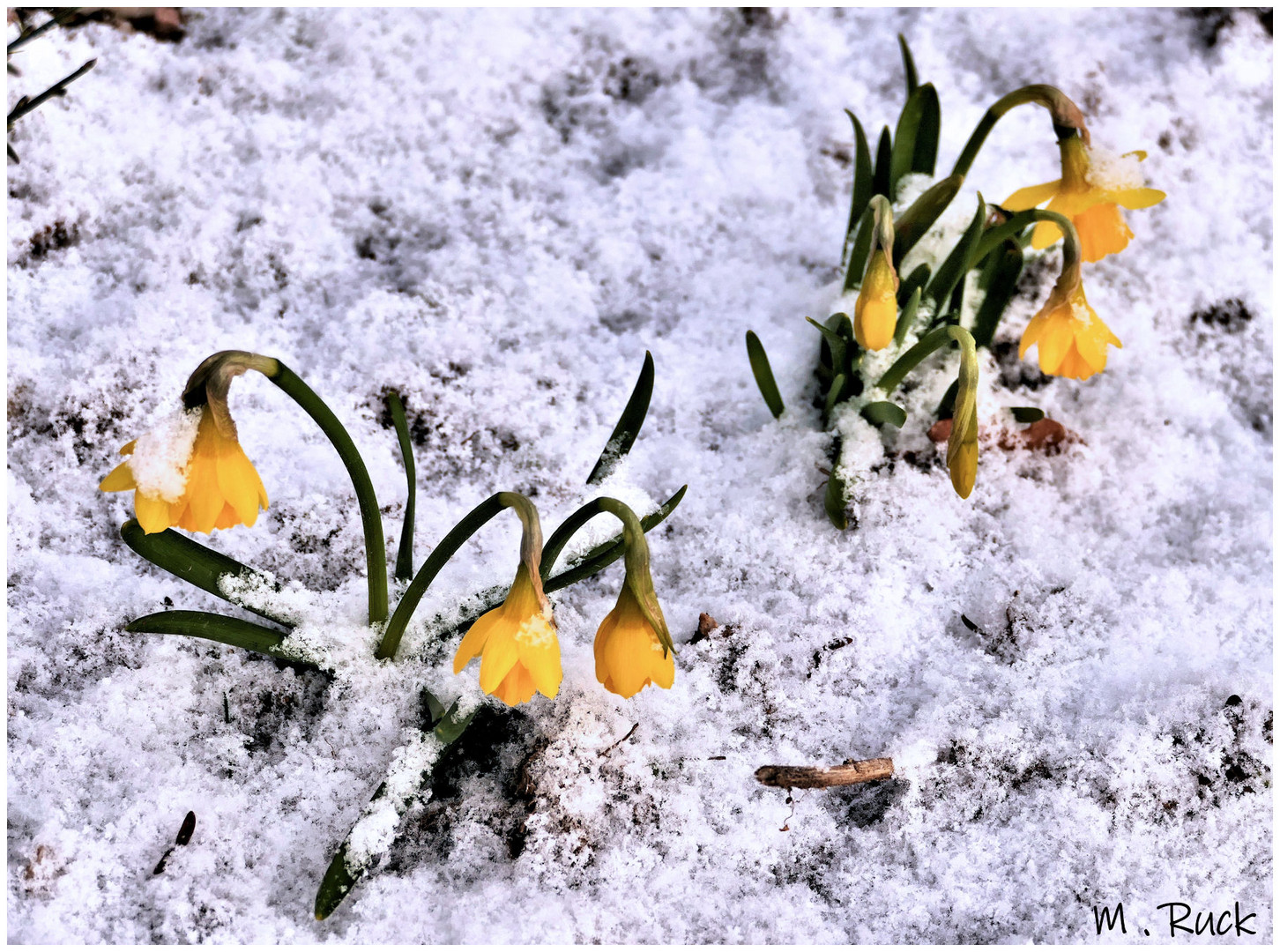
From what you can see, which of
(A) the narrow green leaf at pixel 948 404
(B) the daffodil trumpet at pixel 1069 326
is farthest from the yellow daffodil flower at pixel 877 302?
(A) the narrow green leaf at pixel 948 404

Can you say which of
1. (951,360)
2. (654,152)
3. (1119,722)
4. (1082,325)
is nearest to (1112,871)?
(1119,722)

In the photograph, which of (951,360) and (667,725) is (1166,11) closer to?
(951,360)

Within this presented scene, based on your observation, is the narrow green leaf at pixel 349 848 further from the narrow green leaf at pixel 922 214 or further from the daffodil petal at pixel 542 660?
the narrow green leaf at pixel 922 214

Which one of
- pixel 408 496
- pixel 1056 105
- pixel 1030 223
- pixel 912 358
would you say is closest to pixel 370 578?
pixel 408 496

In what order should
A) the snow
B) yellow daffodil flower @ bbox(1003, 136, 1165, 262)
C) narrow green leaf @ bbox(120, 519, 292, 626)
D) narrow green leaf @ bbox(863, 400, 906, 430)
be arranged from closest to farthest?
the snow < narrow green leaf @ bbox(120, 519, 292, 626) < yellow daffodil flower @ bbox(1003, 136, 1165, 262) < narrow green leaf @ bbox(863, 400, 906, 430)

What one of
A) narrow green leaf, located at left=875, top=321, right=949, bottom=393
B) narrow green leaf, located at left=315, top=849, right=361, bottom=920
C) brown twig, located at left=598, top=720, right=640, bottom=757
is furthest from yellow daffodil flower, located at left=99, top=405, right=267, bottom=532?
narrow green leaf, located at left=875, top=321, right=949, bottom=393

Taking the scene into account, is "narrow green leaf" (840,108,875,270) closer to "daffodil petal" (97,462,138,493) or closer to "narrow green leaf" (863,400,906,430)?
"narrow green leaf" (863,400,906,430)
